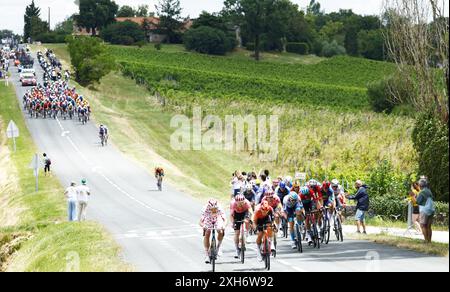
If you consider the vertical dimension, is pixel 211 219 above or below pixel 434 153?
below

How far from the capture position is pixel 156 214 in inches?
1406

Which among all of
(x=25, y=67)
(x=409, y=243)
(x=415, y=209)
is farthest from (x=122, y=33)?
(x=409, y=243)

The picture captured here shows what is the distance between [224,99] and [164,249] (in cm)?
7273

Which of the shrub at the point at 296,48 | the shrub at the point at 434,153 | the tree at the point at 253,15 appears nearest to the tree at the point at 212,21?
the tree at the point at 253,15

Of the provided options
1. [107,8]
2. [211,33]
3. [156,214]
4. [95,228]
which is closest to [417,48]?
[156,214]

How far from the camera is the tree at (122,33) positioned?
161 meters

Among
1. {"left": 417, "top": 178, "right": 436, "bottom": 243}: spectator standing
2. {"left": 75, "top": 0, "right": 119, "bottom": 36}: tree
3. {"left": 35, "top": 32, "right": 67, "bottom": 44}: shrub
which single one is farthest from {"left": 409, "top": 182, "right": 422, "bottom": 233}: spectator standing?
{"left": 35, "top": 32, "right": 67, "bottom": 44}: shrub

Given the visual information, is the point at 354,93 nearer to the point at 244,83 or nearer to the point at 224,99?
the point at 244,83

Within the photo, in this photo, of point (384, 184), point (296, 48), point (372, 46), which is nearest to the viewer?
point (384, 184)

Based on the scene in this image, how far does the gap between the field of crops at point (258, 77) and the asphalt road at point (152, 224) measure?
138 feet

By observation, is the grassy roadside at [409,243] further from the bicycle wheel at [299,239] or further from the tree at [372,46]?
the tree at [372,46]

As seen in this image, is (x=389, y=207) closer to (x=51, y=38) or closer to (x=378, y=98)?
(x=378, y=98)

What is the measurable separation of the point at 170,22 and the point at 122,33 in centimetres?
1377

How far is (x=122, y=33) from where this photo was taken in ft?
531
